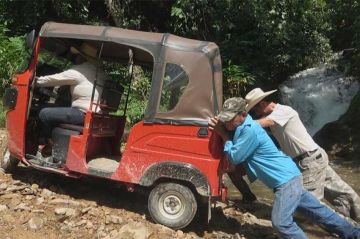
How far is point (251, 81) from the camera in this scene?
47.2ft

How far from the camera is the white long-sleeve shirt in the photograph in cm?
622

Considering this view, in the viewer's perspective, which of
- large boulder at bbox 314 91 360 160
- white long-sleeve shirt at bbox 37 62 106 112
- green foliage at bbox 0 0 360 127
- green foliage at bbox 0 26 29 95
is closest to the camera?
white long-sleeve shirt at bbox 37 62 106 112

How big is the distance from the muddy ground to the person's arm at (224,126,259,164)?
3.55 ft

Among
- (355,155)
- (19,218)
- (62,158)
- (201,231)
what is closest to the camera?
(19,218)

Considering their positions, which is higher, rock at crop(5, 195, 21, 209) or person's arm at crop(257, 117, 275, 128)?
person's arm at crop(257, 117, 275, 128)

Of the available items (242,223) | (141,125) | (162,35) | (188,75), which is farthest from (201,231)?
(162,35)

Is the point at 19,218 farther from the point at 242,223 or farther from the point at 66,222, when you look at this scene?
the point at 242,223

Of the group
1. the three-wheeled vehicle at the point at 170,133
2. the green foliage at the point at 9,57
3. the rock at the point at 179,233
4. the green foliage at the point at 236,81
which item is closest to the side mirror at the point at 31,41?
the three-wheeled vehicle at the point at 170,133

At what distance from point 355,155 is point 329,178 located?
6365mm

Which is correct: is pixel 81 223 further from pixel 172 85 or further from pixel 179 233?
pixel 172 85

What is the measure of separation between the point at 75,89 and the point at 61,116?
14.7 inches

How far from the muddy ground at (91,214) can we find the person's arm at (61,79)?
133 centimetres

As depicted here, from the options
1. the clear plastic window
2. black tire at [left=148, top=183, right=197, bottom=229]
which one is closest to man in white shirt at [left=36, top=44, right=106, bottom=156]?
the clear plastic window

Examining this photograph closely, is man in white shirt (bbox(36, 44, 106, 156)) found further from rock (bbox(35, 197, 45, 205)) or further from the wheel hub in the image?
the wheel hub
